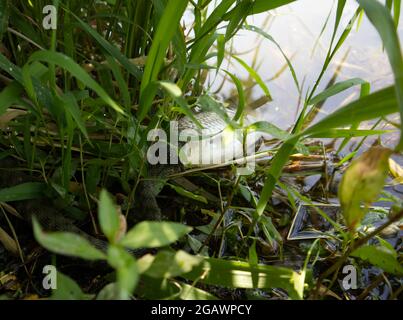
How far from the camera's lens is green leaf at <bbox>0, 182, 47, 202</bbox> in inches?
36.3

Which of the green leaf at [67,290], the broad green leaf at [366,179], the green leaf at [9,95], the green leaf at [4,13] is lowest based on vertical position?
the green leaf at [67,290]

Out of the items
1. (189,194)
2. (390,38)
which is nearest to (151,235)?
(390,38)

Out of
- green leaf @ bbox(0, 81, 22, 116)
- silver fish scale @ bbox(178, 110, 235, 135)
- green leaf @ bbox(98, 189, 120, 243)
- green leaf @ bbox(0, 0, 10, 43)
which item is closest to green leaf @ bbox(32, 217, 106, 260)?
green leaf @ bbox(98, 189, 120, 243)

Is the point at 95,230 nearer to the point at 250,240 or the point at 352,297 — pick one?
the point at 250,240

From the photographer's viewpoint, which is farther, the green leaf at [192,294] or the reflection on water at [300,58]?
the reflection on water at [300,58]

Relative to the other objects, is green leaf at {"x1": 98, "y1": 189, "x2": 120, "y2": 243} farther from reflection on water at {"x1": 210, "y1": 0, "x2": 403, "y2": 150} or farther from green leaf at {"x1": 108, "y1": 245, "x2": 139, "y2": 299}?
reflection on water at {"x1": 210, "y1": 0, "x2": 403, "y2": 150}

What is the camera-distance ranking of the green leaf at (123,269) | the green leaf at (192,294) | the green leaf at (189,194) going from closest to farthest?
the green leaf at (123,269) → the green leaf at (192,294) → the green leaf at (189,194)

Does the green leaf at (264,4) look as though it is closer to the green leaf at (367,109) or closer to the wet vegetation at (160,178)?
the wet vegetation at (160,178)

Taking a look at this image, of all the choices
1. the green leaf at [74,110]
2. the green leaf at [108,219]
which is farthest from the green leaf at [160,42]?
the green leaf at [108,219]

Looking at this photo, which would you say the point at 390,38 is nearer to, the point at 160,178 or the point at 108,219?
the point at 108,219

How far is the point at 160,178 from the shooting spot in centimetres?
110

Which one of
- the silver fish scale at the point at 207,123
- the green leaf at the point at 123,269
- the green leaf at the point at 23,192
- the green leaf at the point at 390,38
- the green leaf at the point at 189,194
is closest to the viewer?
the green leaf at the point at 123,269

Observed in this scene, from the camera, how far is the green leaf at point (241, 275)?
2.59 ft

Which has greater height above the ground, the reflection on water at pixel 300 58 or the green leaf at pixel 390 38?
the reflection on water at pixel 300 58
